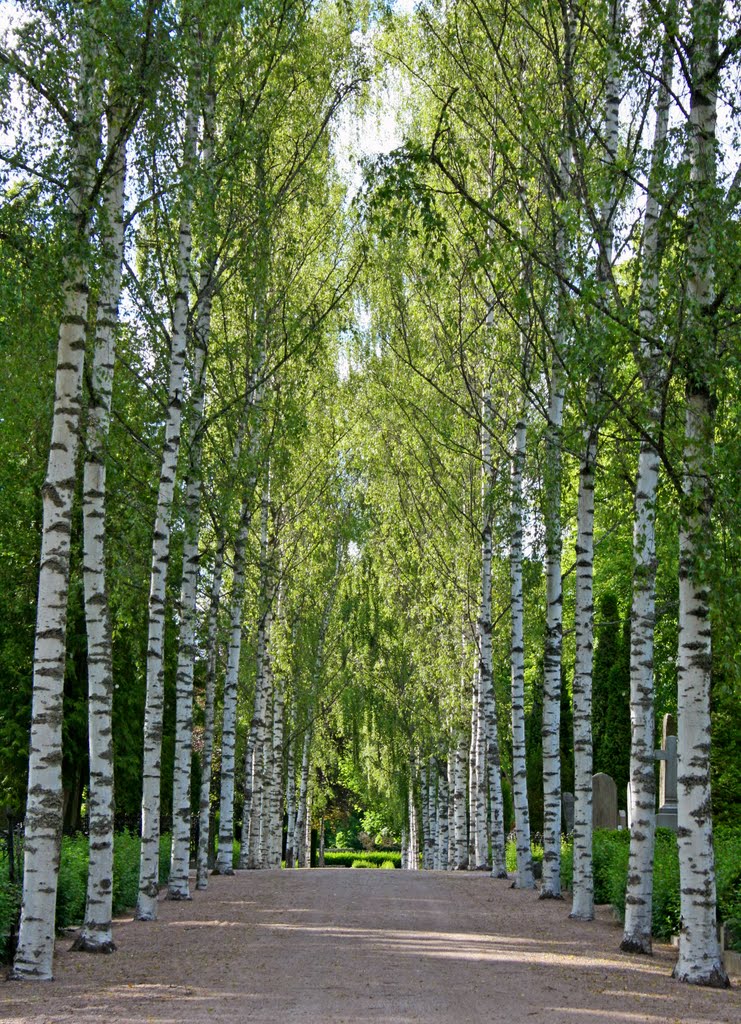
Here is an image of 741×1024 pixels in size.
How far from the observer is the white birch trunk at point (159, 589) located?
13430mm

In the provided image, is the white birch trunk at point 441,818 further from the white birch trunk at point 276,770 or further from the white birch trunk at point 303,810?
the white birch trunk at point 276,770

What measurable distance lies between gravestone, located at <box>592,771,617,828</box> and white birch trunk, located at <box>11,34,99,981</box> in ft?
49.6

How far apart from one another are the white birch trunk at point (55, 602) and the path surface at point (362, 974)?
0.56 metres

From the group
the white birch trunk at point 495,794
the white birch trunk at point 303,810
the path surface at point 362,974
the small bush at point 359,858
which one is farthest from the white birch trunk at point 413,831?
the path surface at point 362,974

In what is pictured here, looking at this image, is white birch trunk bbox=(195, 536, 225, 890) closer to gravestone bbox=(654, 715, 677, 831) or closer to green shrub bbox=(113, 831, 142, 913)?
green shrub bbox=(113, 831, 142, 913)

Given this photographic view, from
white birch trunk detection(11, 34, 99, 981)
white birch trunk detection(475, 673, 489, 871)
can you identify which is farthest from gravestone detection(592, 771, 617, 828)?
white birch trunk detection(11, 34, 99, 981)

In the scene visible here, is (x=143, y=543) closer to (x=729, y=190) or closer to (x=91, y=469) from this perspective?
(x=91, y=469)

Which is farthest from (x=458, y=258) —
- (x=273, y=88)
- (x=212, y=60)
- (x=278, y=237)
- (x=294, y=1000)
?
(x=294, y=1000)

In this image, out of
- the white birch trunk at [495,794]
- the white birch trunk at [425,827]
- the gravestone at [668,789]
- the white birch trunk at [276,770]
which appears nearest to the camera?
the gravestone at [668,789]

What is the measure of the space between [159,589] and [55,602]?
179 inches

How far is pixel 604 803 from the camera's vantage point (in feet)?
73.5

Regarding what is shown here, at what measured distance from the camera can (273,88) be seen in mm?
16656

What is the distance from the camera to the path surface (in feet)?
25.3

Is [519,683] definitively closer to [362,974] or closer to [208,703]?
[208,703]
